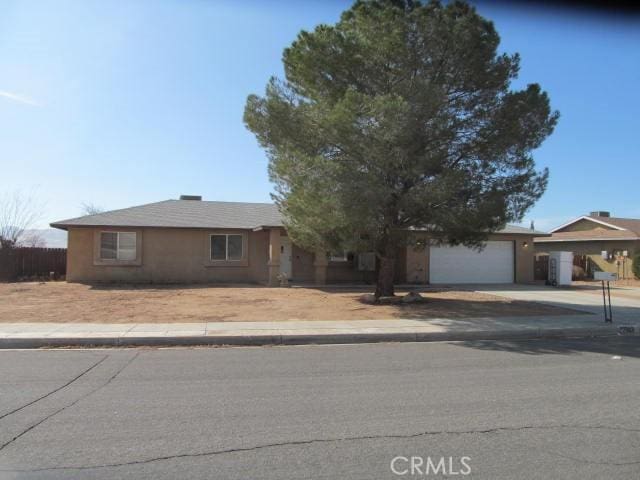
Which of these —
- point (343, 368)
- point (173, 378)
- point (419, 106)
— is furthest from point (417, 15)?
point (173, 378)

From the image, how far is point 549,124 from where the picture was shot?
14.6 m

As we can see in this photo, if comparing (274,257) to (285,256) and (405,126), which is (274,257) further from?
(405,126)

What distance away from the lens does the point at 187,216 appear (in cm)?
2491

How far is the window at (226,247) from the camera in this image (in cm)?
2373

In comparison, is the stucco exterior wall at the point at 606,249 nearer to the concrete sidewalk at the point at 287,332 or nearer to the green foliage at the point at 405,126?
the green foliage at the point at 405,126

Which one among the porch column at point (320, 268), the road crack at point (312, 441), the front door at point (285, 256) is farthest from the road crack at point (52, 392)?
the front door at point (285, 256)

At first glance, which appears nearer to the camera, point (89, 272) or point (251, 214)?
point (89, 272)

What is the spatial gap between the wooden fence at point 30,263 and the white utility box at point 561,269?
2367 cm

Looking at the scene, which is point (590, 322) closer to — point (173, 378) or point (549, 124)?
point (549, 124)

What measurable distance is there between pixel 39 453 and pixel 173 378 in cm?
285

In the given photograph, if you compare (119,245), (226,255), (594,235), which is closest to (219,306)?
(226,255)

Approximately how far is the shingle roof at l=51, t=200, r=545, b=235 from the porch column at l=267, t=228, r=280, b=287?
1.49 feet

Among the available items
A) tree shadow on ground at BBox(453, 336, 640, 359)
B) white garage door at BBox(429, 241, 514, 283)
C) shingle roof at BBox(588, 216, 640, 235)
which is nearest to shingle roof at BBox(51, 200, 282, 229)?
white garage door at BBox(429, 241, 514, 283)

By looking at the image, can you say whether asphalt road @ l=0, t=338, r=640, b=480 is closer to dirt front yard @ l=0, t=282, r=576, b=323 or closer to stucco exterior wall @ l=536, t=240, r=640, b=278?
dirt front yard @ l=0, t=282, r=576, b=323
